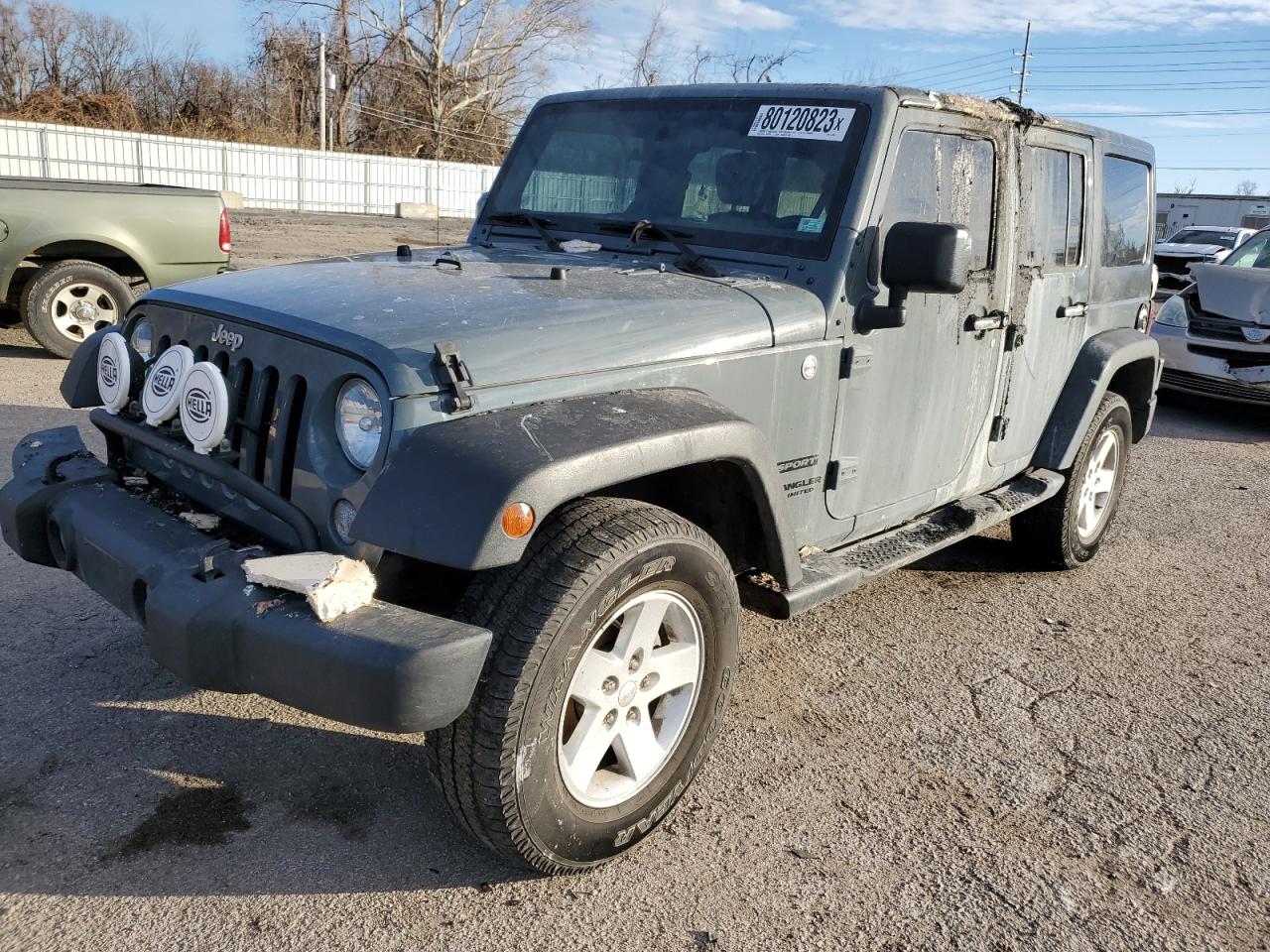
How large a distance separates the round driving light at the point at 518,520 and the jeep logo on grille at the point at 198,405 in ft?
3.34

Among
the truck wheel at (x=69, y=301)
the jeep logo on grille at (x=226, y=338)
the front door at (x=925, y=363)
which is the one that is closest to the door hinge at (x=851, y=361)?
the front door at (x=925, y=363)

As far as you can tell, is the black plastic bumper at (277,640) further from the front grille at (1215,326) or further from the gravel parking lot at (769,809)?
A: the front grille at (1215,326)

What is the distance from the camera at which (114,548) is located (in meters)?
2.58

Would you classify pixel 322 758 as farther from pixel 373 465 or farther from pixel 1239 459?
pixel 1239 459

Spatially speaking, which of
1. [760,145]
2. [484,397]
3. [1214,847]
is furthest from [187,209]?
[1214,847]

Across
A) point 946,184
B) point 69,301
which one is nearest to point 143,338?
point 946,184

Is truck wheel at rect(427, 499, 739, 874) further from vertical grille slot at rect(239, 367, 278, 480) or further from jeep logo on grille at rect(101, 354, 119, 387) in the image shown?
jeep logo on grille at rect(101, 354, 119, 387)

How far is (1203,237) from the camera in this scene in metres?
22.2

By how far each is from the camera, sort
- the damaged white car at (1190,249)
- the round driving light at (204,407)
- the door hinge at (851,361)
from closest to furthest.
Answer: the round driving light at (204,407) → the door hinge at (851,361) → the damaged white car at (1190,249)

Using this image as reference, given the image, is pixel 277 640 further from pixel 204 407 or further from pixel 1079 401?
pixel 1079 401

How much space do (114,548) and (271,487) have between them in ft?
1.37

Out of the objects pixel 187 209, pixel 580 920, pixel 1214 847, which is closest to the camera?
pixel 580 920

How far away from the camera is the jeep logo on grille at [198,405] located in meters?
2.71

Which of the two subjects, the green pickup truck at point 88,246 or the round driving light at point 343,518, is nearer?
the round driving light at point 343,518
